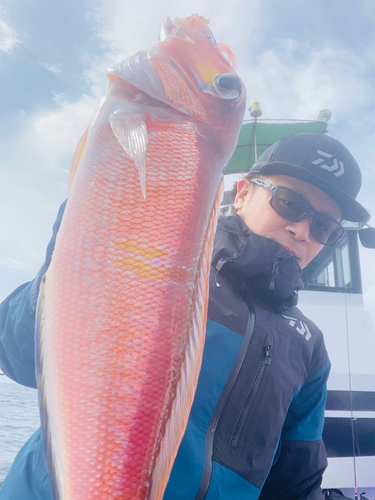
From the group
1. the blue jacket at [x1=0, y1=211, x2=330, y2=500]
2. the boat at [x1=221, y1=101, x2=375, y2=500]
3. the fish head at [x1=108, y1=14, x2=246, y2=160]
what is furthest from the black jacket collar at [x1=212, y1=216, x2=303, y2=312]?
the boat at [x1=221, y1=101, x2=375, y2=500]

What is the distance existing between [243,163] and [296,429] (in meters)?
4.32

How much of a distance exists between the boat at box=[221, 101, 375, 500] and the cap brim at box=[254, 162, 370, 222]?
989 mm

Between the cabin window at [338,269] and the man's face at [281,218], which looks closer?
the man's face at [281,218]

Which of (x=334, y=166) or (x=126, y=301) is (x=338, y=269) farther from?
(x=126, y=301)

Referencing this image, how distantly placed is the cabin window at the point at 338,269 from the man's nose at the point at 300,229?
3.14m

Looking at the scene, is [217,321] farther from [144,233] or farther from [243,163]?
[243,163]

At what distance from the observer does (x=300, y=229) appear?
61.9 inches

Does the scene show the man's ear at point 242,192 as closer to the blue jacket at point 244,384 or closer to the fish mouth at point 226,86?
the blue jacket at point 244,384

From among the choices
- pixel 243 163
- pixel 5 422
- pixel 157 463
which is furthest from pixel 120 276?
pixel 5 422

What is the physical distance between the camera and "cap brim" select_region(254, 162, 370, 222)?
161cm

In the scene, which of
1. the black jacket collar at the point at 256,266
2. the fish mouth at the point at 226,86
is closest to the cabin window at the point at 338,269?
the black jacket collar at the point at 256,266

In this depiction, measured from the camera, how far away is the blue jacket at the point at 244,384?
107cm

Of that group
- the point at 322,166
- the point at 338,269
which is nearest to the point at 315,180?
the point at 322,166

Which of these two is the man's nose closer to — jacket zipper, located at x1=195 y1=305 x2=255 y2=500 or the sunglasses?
the sunglasses
